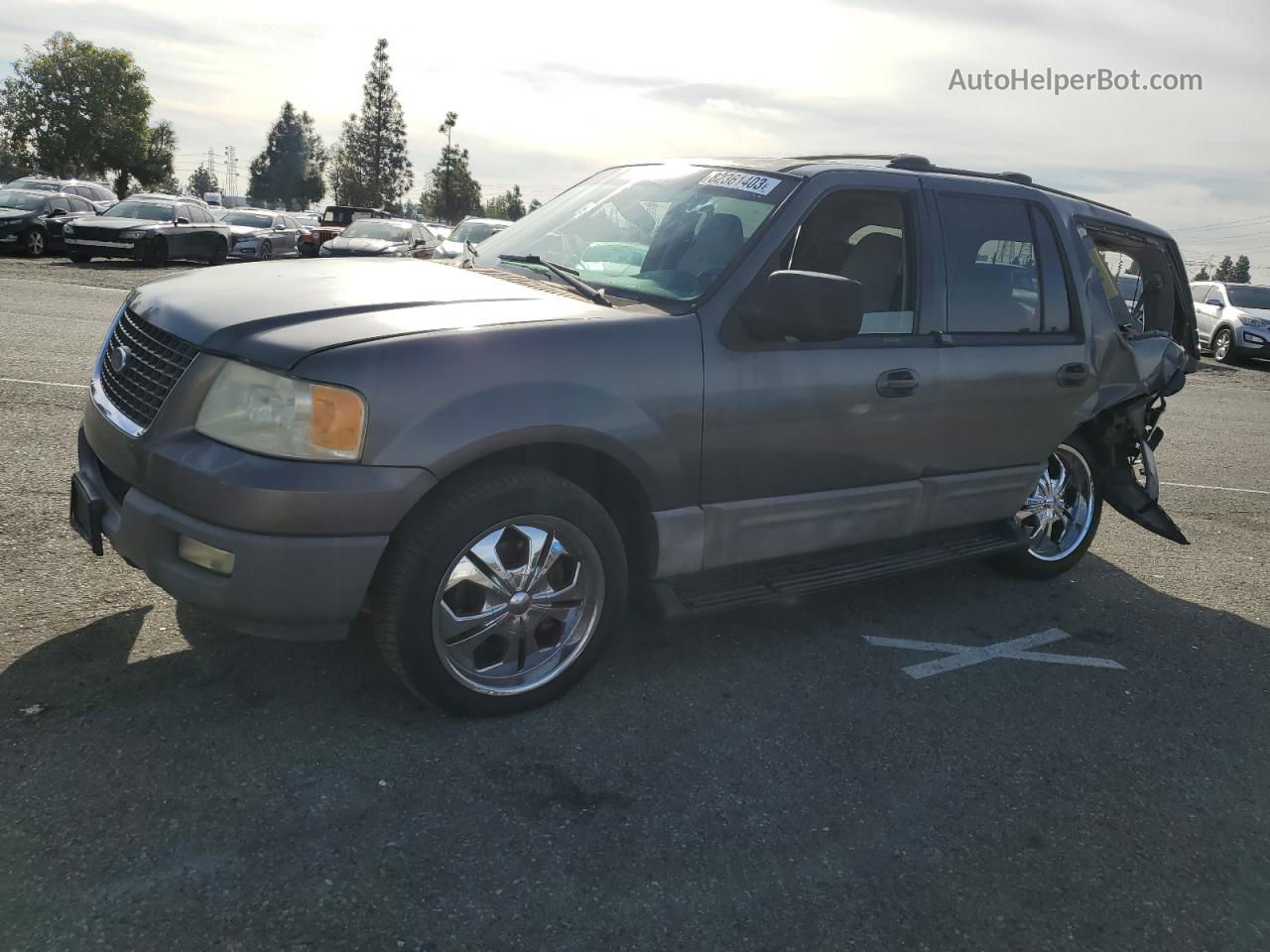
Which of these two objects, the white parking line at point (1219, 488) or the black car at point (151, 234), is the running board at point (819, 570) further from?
the black car at point (151, 234)

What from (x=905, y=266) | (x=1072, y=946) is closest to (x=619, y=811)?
(x=1072, y=946)

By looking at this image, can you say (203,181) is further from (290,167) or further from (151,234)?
(151,234)

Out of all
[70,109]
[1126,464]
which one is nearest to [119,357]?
[1126,464]

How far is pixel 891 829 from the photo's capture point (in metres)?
3.03

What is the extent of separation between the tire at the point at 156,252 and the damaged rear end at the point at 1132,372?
71.6 ft

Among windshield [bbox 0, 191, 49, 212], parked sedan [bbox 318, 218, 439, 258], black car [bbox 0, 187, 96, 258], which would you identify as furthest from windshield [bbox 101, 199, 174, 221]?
parked sedan [bbox 318, 218, 439, 258]

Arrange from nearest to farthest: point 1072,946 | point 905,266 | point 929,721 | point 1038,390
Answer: point 1072,946, point 929,721, point 905,266, point 1038,390

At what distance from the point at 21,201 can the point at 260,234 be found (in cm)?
561

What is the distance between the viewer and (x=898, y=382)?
4.12 m

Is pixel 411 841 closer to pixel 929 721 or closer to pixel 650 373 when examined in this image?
pixel 650 373

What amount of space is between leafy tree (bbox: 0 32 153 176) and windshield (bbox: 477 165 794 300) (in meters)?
81.7

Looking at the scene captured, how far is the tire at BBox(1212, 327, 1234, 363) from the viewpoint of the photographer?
22.3 m

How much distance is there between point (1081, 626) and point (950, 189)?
2.10m

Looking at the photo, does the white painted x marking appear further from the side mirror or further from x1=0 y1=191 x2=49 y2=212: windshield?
x1=0 y1=191 x2=49 y2=212: windshield
